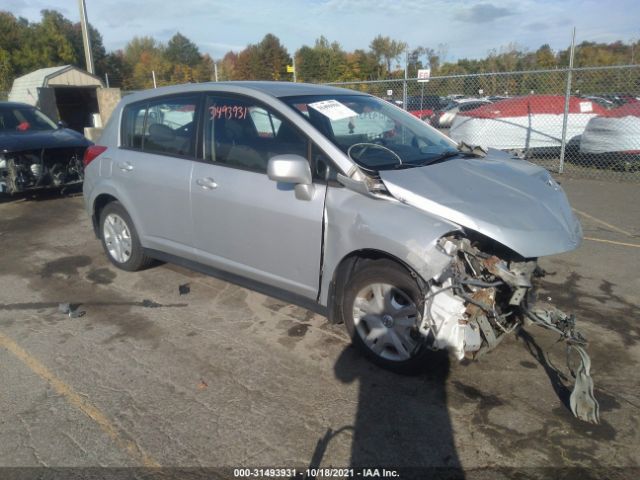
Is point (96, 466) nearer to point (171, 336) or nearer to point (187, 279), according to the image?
point (171, 336)

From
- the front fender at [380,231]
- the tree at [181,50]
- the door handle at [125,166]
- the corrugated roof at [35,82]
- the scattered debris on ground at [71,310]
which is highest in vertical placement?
the tree at [181,50]

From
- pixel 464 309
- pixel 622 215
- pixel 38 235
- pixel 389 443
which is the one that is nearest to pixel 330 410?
pixel 389 443

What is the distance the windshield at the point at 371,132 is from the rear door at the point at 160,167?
1125 millimetres

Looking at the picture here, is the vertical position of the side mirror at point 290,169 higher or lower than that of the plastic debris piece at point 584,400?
higher

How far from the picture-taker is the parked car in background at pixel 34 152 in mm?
8344

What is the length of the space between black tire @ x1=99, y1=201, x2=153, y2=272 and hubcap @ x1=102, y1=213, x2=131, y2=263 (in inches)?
0.5

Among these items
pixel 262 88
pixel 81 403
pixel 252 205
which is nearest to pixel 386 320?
pixel 252 205

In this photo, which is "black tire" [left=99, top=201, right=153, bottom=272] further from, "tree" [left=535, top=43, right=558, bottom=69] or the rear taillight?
"tree" [left=535, top=43, right=558, bottom=69]

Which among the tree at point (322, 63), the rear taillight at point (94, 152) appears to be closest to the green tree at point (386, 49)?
the tree at point (322, 63)

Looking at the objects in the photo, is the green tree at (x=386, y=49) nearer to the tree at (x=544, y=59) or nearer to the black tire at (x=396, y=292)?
the tree at (x=544, y=59)

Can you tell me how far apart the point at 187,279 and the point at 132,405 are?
7.37ft

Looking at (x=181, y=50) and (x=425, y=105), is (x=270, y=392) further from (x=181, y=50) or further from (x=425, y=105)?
(x=181, y=50)

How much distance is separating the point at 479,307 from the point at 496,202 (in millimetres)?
685

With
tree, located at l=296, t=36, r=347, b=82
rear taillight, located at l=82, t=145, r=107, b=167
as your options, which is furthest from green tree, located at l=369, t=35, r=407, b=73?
rear taillight, located at l=82, t=145, r=107, b=167
